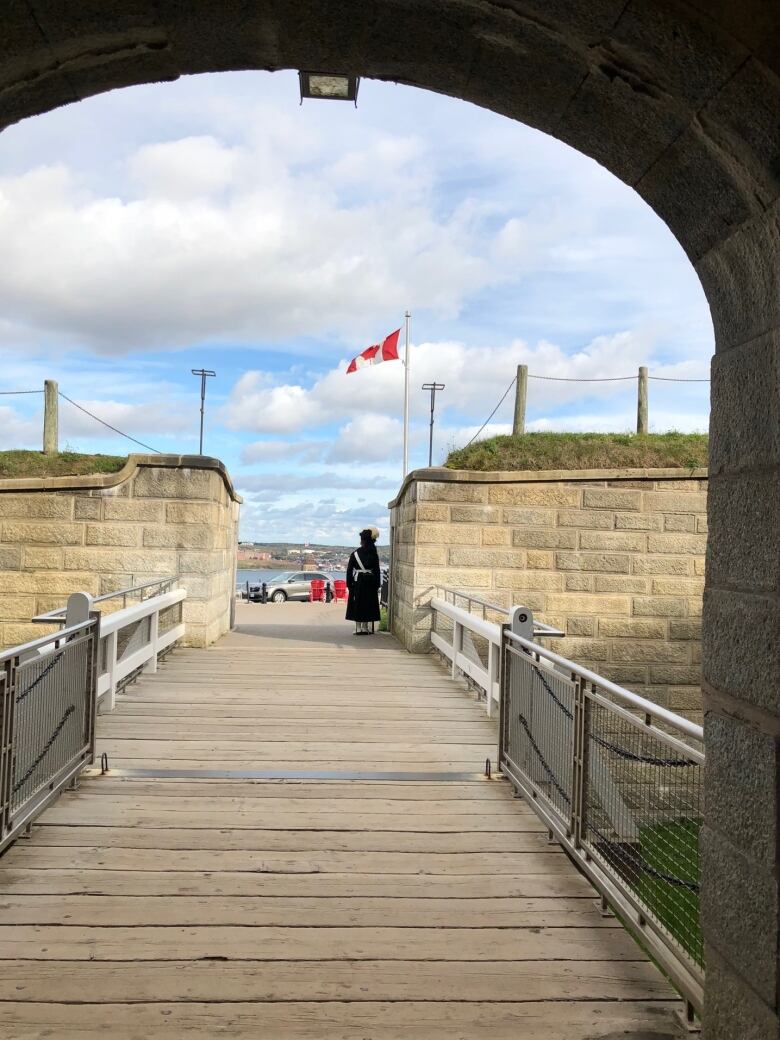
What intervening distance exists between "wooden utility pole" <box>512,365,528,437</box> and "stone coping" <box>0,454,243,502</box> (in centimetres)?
627

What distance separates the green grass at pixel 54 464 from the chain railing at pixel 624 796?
843 cm

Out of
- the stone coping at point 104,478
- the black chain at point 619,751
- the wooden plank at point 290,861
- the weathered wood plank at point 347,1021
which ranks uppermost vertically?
the stone coping at point 104,478

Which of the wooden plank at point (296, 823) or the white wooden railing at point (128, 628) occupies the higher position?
the white wooden railing at point (128, 628)

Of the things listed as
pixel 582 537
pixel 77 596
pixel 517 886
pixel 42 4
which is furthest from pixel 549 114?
pixel 582 537

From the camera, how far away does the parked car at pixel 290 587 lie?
35625 mm

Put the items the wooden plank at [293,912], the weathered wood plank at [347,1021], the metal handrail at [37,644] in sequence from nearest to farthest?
the weathered wood plank at [347,1021] < the wooden plank at [293,912] < the metal handrail at [37,644]

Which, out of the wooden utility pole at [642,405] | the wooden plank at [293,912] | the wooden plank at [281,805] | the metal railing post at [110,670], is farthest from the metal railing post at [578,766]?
the wooden utility pole at [642,405]

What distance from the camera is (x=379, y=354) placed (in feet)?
79.7

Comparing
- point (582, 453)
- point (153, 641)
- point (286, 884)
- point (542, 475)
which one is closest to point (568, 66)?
point (286, 884)

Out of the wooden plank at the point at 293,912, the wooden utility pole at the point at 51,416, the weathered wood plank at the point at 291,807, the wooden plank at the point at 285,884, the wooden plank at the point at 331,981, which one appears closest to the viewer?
the wooden plank at the point at 331,981

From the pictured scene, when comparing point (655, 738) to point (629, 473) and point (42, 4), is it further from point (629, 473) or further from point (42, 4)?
point (629, 473)

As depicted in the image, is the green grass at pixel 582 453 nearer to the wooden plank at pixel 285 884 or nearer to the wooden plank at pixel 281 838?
the wooden plank at pixel 281 838

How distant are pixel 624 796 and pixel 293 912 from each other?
1.58 metres

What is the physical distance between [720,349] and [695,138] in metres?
0.67
